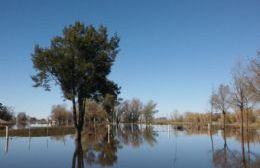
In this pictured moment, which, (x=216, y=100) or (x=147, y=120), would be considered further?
(x=147, y=120)

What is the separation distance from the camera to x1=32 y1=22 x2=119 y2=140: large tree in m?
36.1

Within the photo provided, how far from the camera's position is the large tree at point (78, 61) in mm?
36125

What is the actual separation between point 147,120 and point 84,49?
364 feet

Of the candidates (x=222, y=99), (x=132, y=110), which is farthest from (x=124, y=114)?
(x=222, y=99)

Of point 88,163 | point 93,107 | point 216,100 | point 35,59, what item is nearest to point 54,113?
point 93,107

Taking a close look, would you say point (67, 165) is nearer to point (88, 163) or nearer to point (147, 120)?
point (88, 163)

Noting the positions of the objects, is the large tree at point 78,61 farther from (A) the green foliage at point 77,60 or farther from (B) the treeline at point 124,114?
(B) the treeline at point 124,114

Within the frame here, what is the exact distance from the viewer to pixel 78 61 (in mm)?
36438

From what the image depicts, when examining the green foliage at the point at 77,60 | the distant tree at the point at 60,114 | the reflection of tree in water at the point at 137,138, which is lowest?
the reflection of tree in water at the point at 137,138

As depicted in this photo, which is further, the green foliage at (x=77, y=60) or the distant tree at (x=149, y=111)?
the distant tree at (x=149, y=111)

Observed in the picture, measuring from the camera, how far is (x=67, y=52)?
36562mm

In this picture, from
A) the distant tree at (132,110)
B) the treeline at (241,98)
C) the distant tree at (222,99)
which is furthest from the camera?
the distant tree at (132,110)

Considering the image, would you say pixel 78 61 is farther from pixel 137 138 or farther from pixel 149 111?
pixel 149 111

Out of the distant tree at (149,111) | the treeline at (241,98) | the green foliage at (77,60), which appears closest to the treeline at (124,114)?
the distant tree at (149,111)
